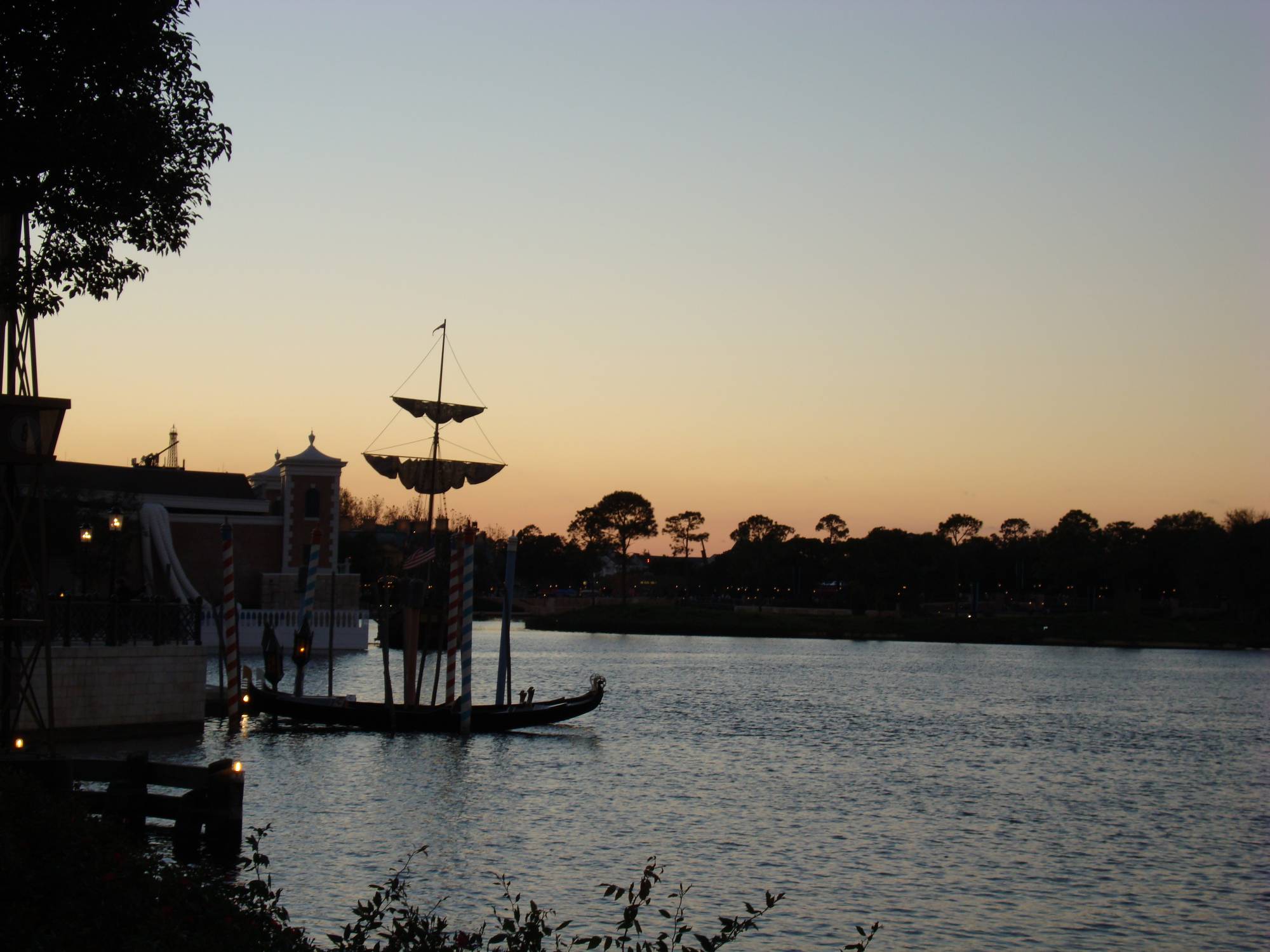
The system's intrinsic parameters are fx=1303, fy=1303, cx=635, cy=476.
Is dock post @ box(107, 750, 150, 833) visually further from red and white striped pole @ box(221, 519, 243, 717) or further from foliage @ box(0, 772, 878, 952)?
red and white striped pole @ box(221, 519, 243, 717)

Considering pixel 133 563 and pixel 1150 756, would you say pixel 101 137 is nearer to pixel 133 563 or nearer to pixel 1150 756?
pixel 1150 756

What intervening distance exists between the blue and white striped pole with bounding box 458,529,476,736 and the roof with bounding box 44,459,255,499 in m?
40.1

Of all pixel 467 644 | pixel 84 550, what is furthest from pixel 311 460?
pixel 467 644

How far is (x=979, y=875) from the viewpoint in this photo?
22266 mm

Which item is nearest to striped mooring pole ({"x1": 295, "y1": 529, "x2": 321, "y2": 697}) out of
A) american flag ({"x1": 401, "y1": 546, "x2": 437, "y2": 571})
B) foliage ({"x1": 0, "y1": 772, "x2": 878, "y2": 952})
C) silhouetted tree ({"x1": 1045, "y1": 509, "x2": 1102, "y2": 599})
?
american flag ({"x1": 401, "y1": 546, "x2": 437, "y2": 571})

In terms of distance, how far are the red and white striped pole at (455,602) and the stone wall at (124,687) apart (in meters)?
7.78

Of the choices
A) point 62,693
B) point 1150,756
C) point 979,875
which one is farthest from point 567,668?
point 979,875

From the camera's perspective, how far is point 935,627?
150 meters

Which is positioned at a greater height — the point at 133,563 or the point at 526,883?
the point at 133,563

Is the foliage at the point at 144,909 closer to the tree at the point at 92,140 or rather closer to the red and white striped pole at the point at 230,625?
the tree at the point at 92,140

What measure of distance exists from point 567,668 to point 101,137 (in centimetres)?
6848

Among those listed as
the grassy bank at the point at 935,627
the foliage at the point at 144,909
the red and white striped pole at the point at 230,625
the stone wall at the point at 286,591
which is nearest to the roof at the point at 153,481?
the stone wall at the point at 286,591

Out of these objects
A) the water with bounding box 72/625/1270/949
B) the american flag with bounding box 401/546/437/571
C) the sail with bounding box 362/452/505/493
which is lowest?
the water with bounding box 72/625/1270/949

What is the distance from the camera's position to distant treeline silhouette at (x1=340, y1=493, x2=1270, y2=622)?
136 m
